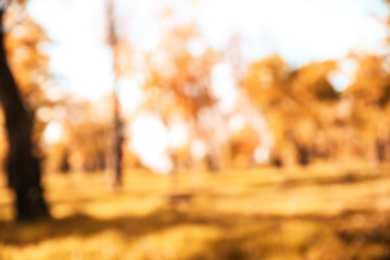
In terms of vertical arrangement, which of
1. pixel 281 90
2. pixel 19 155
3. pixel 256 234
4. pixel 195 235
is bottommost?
pixel 256 234

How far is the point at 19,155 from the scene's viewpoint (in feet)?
23.0

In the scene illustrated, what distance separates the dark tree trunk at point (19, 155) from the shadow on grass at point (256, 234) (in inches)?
17.0

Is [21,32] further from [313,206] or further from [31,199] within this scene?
[313,206]

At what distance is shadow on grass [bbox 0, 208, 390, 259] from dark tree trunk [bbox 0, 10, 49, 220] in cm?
43

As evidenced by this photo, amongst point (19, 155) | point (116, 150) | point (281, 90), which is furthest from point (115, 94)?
point (19, 155)

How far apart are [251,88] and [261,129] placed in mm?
8469

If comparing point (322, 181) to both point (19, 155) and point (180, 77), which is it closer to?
point (180, 77)

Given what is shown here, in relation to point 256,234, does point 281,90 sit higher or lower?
higher

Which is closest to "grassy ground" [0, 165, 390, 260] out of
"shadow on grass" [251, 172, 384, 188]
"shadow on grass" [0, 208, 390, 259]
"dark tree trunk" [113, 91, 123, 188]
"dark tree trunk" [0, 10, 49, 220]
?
"shadow on grass" [0, 208, 390, 259]

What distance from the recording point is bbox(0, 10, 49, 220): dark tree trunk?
22.7ft

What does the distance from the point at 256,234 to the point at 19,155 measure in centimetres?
445

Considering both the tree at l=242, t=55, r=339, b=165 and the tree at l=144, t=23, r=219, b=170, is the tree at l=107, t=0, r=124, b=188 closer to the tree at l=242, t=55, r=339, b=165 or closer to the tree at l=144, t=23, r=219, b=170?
the tree at l=144, t=23, r=219, b=170

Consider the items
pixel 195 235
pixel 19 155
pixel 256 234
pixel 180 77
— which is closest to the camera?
pixel 195 235

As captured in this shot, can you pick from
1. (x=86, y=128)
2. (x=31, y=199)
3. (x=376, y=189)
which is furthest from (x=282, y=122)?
(x=86, y=128)
